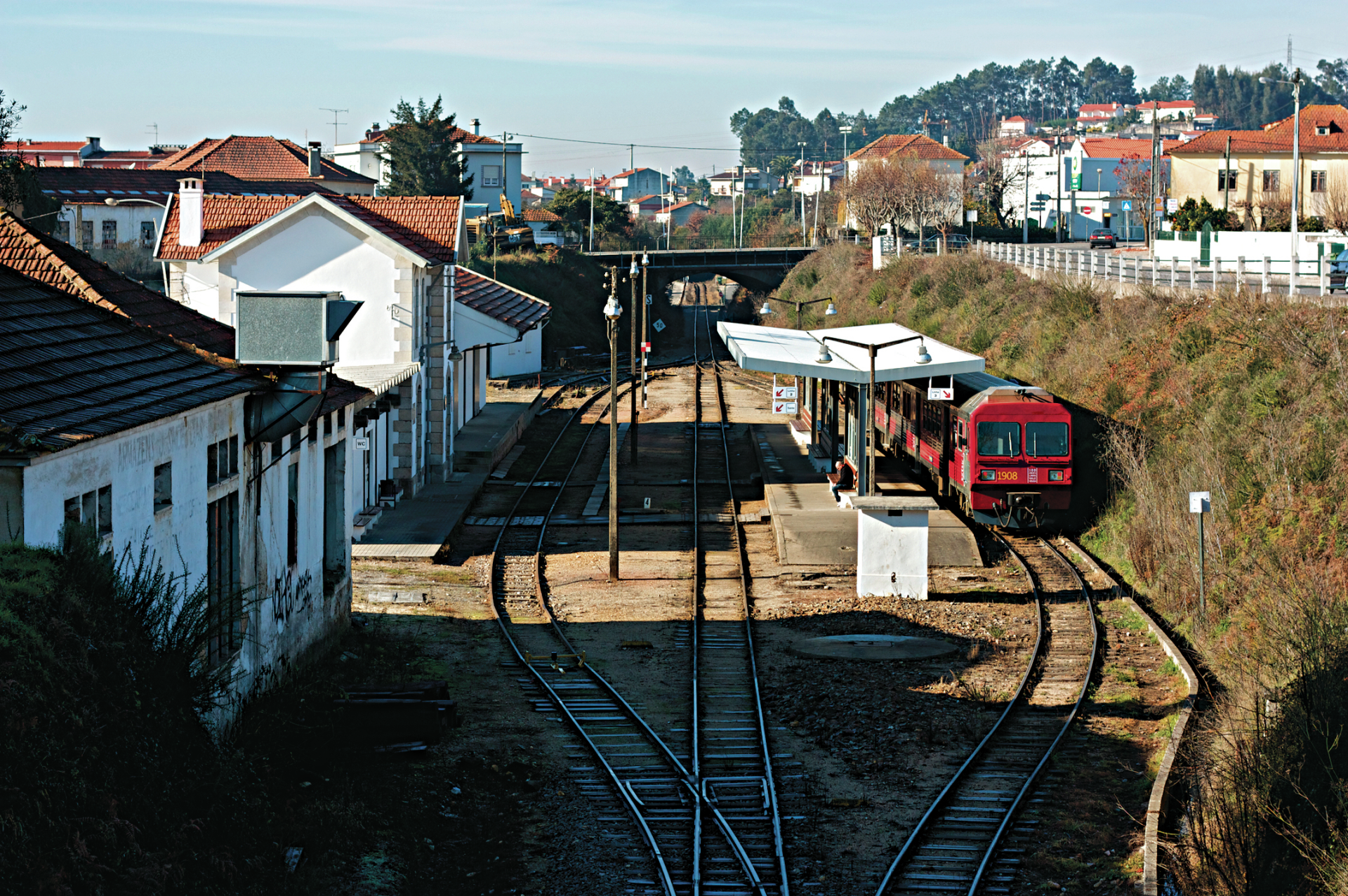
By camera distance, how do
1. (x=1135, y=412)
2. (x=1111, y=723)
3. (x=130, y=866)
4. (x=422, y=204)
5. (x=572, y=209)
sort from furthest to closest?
(x=572, y=209)
(x=422, y=204)
(x=1135, y=412)
(x=1111, y=723)
(x=130, y=866)

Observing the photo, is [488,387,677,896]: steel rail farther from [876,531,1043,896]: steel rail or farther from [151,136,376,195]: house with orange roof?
[151,136,376,195]: house with orange roof

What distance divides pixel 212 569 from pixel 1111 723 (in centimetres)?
978

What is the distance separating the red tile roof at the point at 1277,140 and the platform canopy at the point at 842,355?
42.2m

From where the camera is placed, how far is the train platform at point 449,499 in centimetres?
2417

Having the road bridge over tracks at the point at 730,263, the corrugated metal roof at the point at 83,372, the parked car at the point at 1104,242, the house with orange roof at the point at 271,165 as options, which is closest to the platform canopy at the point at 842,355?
the corrugated metal roof at the point at 83,372

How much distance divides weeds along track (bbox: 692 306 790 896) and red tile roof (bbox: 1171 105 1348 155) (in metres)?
51.0

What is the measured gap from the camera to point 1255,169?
67562mm

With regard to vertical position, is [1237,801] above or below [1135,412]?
below

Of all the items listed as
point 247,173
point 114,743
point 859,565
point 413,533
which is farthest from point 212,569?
point 247,173

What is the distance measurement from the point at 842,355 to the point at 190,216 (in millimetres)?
14548

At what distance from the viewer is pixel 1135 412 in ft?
89.3

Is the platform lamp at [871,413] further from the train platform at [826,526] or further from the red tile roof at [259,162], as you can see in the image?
the red tile roof at [259,162]

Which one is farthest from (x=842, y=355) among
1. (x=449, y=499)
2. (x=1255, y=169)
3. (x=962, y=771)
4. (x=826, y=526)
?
(x=1255, y=169)

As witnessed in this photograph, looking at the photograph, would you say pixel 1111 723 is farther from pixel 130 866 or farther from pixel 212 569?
pixel 130 866
